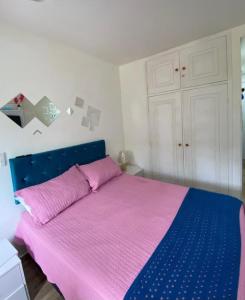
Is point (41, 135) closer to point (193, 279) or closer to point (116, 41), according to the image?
point (116, 41)

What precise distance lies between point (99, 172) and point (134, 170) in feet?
2.99

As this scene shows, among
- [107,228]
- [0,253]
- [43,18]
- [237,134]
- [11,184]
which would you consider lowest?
[0,253]

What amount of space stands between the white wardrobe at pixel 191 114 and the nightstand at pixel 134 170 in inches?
11.8

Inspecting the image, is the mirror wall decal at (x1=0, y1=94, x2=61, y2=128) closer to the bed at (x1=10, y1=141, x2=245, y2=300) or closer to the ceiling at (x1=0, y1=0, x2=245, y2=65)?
the bed at (x1=10, y1=141, x2=245, y2=300)

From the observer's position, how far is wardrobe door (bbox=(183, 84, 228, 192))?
2303mm

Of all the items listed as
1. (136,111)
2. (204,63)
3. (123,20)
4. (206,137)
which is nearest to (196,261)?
(206,137)

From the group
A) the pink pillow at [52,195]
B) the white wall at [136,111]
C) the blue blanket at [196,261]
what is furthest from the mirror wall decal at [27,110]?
the blue blanket at [196,261]

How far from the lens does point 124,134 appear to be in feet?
10.9

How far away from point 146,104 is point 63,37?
58.5 inches

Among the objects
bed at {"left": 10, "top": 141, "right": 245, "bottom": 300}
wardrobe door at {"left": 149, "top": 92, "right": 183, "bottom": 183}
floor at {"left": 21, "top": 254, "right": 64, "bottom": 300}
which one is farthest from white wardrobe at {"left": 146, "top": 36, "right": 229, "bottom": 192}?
floor at {"left": 21, "top": 254, "right": 64, "bottom": 300}

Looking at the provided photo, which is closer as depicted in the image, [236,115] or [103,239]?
[103,239]

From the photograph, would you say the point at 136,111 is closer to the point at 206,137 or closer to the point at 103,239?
the point at 206,137

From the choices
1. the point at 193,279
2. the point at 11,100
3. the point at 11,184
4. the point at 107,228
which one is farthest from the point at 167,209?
the point at 11,100

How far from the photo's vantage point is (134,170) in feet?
9.83
